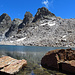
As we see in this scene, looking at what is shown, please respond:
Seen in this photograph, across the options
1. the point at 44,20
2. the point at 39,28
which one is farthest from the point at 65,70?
the point at 44,20

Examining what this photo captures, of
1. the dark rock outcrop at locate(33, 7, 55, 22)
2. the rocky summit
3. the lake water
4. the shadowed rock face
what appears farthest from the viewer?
the dark rock outcrop at locate(33, 7, 55, 22)

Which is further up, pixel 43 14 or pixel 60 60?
pixel 43 14

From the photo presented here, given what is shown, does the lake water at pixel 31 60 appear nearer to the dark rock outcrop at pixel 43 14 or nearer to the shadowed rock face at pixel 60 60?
the shadowed rock face at pixel 60 60

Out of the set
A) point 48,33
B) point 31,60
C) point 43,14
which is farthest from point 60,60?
point 43,14

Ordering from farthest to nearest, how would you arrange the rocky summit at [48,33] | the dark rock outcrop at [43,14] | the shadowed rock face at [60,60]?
the dark rock outcrop at [43,14] → the rocky summit at [48,33] → the shadowed rock face at [60,60]

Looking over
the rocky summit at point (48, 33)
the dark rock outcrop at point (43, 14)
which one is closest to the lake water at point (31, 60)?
the rocky summit at point (48, 33)

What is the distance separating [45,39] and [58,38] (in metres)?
15.3

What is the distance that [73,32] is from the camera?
367ft

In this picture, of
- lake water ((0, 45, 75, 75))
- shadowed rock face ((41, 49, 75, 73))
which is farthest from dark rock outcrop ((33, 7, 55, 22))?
shadowed rock face ((41, 49, 75, 73))

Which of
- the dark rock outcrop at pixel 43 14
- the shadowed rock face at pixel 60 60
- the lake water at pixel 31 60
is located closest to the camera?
the lake water at pixel 31 60

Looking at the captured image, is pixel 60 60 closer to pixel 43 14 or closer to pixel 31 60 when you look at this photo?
pixel 31 60

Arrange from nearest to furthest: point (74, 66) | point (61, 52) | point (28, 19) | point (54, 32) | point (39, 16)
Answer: point (74, 66) < point (61, 52) < point (54, 32) < point (39, 16) < point (28, 19)

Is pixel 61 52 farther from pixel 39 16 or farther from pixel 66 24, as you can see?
pixel 39 16

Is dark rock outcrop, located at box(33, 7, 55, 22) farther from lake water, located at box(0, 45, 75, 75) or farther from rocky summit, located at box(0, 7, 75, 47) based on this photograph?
lake water, located at box(0, 45, 75, 75)
